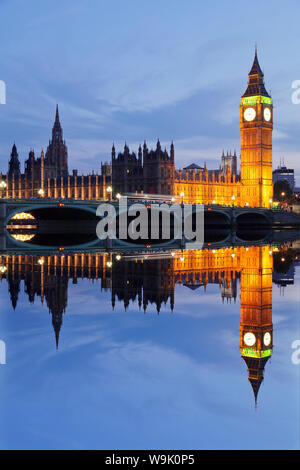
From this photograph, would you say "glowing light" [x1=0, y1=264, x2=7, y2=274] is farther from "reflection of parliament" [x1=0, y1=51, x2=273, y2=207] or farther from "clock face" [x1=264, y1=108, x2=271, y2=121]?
"clock face" [x1=264, y1=108, x2=271, y2=121]

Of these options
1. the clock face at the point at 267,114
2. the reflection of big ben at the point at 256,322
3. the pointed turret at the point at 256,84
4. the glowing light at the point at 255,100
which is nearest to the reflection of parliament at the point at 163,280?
the reflection of big ben at the point at 256,322

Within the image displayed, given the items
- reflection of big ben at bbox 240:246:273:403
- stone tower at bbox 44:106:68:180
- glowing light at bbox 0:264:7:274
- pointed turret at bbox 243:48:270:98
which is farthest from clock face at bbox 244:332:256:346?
stone tower at bbox 44:106:68:180

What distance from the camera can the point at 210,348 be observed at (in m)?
9.49

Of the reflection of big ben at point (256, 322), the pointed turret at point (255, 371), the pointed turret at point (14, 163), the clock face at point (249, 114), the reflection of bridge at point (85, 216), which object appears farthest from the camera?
the pointed turret at point (14, 163)

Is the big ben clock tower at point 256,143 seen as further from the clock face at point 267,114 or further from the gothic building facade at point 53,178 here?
the gothic building facade at point 53,178

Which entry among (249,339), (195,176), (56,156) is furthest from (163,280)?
(56,156)

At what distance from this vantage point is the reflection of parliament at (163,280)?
35.7ft

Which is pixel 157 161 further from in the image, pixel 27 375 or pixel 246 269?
pixel 27 375

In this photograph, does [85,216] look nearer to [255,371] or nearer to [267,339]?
[267,339]

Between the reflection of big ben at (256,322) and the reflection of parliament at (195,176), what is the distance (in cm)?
6748

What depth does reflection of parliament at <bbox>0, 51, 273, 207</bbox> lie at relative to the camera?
8831 cm

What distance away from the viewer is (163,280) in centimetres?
1981

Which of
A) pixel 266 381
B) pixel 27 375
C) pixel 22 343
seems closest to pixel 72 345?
pixel 22 343
